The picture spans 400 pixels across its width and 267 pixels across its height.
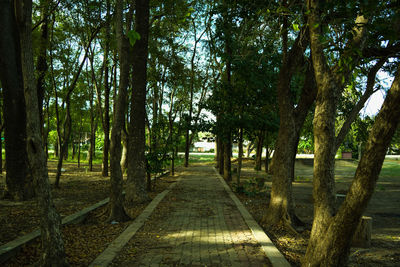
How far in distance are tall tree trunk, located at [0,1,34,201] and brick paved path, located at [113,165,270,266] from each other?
4.49 m

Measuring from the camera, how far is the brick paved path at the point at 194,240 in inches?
201

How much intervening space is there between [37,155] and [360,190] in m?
4.07

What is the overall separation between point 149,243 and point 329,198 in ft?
11.1

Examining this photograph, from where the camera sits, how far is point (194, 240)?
6285 millimetres

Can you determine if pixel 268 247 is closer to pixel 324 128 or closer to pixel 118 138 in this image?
pixel 324 128

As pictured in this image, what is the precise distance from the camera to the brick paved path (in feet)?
16.8

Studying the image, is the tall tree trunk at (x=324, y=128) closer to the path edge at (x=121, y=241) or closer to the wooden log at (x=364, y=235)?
the wooden log at (x=364, y=235)

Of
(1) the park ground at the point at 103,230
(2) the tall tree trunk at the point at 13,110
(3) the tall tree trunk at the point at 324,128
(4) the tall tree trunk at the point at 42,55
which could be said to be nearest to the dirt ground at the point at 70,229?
(1) the park ground at the point at 103,230

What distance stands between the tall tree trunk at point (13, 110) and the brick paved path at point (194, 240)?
4.49 meters

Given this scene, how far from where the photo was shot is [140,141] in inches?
429

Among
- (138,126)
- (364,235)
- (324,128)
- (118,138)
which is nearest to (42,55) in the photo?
(138,126)

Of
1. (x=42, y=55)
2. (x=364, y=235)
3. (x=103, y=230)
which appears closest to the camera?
(x=364, y=235)

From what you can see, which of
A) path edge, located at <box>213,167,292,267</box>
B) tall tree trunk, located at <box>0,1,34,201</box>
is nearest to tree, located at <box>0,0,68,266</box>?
path edge, located at <box>213,167,292,267</box>

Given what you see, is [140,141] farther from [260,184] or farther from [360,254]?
[360,254]
